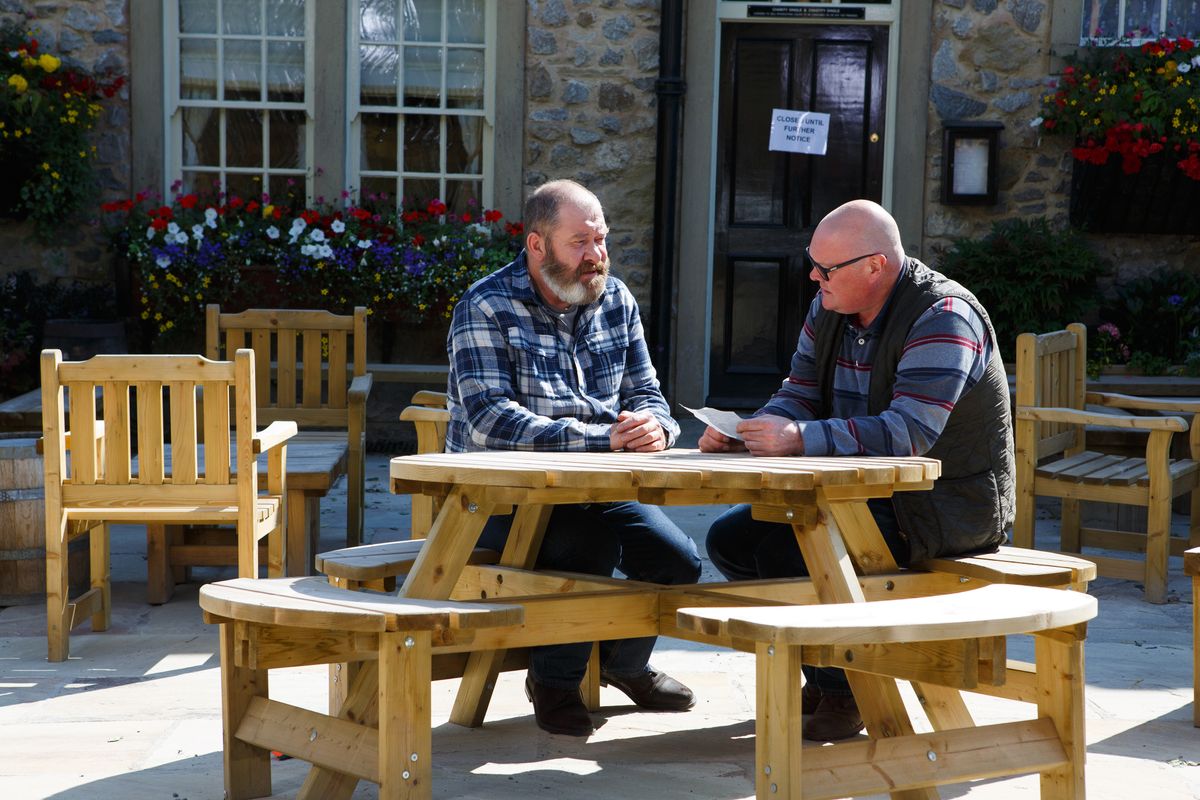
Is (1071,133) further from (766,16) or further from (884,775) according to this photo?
(884,775)

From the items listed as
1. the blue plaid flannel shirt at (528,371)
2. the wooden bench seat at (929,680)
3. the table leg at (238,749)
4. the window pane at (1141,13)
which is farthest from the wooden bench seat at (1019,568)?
the window pane at (1141,13)

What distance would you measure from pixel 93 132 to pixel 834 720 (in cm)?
606

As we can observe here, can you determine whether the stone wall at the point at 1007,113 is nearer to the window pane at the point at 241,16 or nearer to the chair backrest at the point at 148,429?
the window pane at the point at 241,16

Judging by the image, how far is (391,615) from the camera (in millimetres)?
2562

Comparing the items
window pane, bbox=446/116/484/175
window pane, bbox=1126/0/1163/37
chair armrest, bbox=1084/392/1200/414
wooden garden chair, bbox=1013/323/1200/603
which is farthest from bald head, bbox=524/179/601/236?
window pane, bbox=1126/0/1163/37

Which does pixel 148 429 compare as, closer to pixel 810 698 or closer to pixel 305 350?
pixel 305 350

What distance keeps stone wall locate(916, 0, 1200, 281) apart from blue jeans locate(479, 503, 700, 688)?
16.7 feet

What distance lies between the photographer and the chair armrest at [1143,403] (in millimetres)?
5410

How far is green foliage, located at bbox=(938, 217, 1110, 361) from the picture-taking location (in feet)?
25.4

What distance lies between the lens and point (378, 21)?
8.20 meters

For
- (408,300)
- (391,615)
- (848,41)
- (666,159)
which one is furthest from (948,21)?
(391,615)

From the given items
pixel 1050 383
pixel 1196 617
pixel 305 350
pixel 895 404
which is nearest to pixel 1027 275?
pixel 1050 383

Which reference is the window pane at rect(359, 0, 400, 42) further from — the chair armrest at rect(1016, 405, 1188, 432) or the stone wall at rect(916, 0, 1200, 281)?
the chair armrest at rect(1016, 405, 1188, 432)

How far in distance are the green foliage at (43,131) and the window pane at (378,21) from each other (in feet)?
4.51
